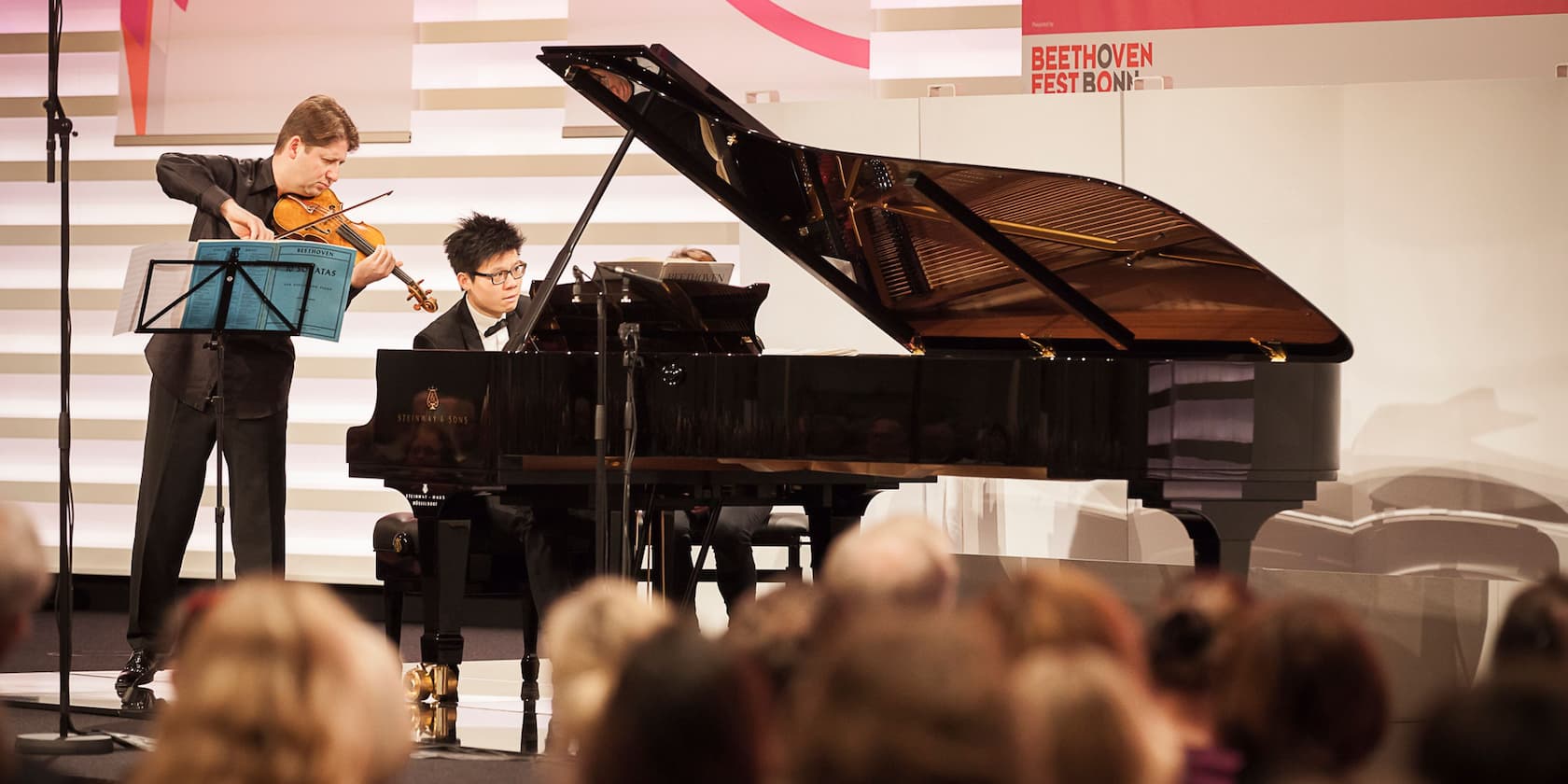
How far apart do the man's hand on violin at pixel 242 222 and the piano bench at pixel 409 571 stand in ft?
3.42

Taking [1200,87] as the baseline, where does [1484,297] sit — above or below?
below

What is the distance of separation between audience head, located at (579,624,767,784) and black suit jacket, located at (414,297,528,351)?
4011 millimetres

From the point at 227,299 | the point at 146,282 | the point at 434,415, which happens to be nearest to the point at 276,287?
the point at 227,299

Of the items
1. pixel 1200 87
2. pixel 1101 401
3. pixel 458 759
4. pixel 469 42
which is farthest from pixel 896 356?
pixel 469 42

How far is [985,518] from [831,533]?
1371mm

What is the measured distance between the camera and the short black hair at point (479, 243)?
5422 mm

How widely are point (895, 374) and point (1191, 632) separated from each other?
2.36 metres

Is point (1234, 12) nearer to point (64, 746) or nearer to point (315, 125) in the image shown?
point (315, 125)

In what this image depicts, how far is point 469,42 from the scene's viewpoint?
23.9 feet

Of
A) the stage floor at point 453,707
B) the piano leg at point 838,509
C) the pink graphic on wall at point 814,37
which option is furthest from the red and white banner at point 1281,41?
the stage floor at point 453,707

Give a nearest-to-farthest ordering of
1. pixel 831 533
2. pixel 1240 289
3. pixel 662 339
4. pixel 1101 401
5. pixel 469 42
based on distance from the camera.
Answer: pixel 1101 401 → pixel 1240 289 → pixel 662 339 → pixel 831 533 → pixel 469 42

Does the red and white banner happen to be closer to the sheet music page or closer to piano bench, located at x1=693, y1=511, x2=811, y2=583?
piano bench, located at x1=693, y1=511, x2=811, y2=583

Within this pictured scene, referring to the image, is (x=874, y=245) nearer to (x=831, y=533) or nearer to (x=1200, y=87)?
(x=831, y=533)

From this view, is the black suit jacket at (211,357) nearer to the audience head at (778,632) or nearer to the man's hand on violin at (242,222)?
the man's hand on violin at (242,222)
